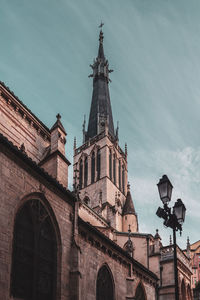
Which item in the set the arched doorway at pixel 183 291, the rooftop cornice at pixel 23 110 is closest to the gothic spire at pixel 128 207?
the arched doorway at pixel 183 291

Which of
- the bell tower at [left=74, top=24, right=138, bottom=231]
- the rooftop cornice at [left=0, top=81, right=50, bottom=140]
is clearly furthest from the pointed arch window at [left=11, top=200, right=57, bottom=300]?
the bell tower at [left=74, top=24, right=138, bottom=231]

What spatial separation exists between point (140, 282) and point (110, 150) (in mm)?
31992

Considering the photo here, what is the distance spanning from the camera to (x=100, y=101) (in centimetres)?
6500

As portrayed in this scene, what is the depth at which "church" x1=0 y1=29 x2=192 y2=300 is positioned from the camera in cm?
1228

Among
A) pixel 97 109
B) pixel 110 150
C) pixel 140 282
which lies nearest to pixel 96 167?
pixel 110 150

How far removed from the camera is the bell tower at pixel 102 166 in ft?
161

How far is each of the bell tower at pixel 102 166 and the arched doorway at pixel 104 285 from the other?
26.7m

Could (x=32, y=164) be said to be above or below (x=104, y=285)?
above

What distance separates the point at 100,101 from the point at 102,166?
1673 cm

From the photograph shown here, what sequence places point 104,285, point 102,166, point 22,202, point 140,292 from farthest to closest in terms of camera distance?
1. point 102,166
2. point 140,292
3. point 104,285
4. point 22,202

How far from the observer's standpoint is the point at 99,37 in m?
79.4

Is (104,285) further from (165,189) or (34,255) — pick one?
(165,189)

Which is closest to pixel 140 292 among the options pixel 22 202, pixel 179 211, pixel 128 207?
pixel 179 211

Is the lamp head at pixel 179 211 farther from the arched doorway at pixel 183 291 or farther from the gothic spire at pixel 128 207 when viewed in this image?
the gothic spire at pixel 128 207
